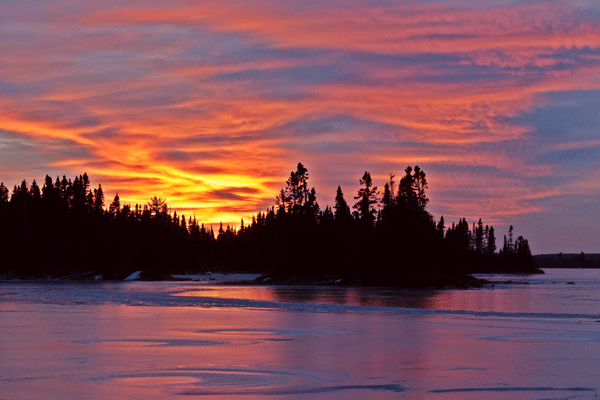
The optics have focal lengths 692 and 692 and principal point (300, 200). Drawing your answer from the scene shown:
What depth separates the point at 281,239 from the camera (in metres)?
111

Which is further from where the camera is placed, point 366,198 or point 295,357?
point 366,198

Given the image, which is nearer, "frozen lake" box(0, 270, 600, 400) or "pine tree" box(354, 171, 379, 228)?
"frozen lake" box(0, 270, 600, 400)

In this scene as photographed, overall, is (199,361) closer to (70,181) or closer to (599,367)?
(599,367)

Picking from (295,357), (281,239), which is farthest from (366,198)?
(295,357)

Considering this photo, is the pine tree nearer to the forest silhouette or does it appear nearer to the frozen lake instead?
the forest silhouette

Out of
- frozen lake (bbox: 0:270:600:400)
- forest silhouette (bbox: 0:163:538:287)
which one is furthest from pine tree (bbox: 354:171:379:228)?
frozen lake (bbox: 0:270:600:400)

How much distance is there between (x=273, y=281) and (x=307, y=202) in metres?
19.2

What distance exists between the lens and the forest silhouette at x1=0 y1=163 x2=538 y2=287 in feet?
272

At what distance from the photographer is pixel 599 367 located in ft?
45.9

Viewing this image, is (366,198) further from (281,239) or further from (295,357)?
(295,357)

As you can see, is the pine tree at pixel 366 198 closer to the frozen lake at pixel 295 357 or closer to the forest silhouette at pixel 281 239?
the forest silhouette at pixel 281 239

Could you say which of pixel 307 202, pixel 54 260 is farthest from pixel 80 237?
pixel 307 202

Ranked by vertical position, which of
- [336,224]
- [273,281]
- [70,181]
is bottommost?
[273,281]

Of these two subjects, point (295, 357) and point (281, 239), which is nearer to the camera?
point (295, 357)
